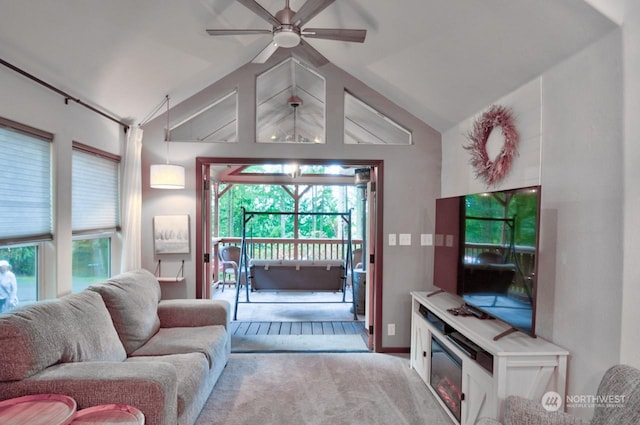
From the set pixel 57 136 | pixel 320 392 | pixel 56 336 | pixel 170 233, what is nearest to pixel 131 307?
pixel 56 336

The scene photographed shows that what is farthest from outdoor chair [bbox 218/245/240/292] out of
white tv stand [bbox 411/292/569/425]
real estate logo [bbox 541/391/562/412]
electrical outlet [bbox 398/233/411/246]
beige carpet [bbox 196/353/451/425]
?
real estate logo [bbox 541/391/562/412]

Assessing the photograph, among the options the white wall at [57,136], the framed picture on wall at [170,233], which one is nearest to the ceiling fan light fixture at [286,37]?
the white wall at [57,136]

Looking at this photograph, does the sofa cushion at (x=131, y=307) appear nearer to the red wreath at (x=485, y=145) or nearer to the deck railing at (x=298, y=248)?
the red wreath at (x=485, y=145)

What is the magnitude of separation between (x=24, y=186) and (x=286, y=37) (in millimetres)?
2016

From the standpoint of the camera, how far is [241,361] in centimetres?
329

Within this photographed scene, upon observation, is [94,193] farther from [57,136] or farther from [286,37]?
[286,37]

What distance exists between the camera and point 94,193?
2.94 meters

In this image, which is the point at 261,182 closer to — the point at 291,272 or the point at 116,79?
the point at 291,272

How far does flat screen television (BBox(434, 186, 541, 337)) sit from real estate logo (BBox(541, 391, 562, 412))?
37 cm

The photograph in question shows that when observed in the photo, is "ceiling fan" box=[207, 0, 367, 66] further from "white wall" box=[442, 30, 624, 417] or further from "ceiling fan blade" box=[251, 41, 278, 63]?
"white wall" box=[442, 30, 624, 417]

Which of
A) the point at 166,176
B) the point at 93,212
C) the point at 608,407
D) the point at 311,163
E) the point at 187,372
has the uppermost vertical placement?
the point at 311,163

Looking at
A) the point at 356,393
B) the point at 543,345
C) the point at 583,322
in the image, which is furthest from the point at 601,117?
the point at 356,393

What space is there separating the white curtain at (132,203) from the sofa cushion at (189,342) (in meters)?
0.84

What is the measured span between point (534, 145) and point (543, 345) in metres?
1.29
